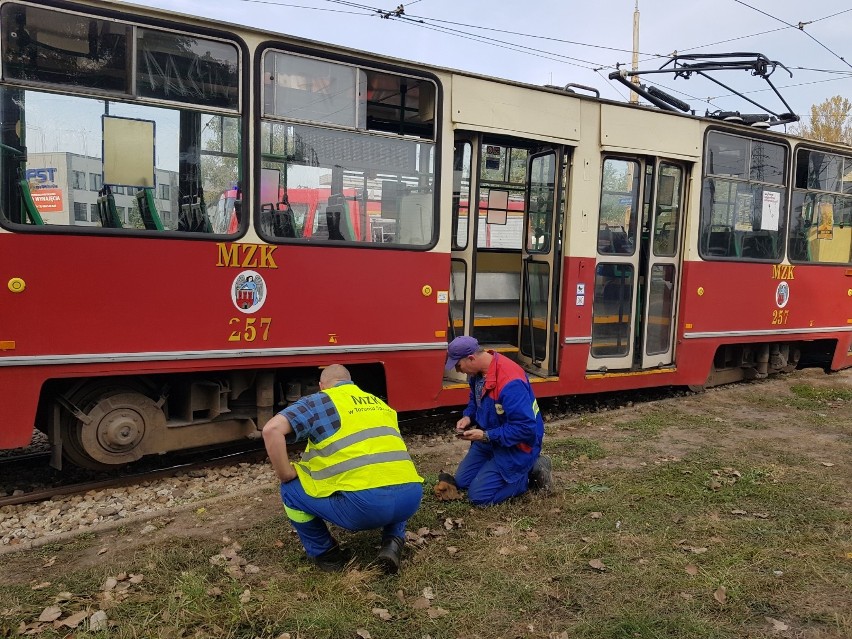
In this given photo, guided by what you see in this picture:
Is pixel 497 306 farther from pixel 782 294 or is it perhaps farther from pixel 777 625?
pixel 777 625

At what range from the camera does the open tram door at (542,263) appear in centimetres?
705

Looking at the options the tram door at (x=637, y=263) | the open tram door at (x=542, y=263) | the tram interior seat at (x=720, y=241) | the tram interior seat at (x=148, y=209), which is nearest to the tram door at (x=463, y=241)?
the open tram door at (x=542, y=263)

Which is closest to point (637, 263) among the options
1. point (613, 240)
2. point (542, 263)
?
point (613, 240)

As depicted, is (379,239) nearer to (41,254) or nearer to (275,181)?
(275,181)

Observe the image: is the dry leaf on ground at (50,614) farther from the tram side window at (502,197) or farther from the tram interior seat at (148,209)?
the tram side window at (502,197)

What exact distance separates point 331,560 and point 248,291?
2281mm

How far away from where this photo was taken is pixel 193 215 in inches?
→ 195

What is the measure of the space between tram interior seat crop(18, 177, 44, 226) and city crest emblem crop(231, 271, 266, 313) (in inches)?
51.4

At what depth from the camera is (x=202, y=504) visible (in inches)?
179

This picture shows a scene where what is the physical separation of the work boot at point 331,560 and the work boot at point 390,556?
0.64ft

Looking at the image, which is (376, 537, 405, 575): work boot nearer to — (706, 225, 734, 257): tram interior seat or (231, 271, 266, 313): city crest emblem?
(231, 271, 266, 313): city crest emblem

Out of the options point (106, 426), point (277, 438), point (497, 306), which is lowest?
point (106, 426)

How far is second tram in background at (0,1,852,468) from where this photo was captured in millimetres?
4512

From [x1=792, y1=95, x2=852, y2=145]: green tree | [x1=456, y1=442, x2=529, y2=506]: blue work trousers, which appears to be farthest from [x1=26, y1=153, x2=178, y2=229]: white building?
[x1=792, y1=95, x2=852, y2=145]: green tree
